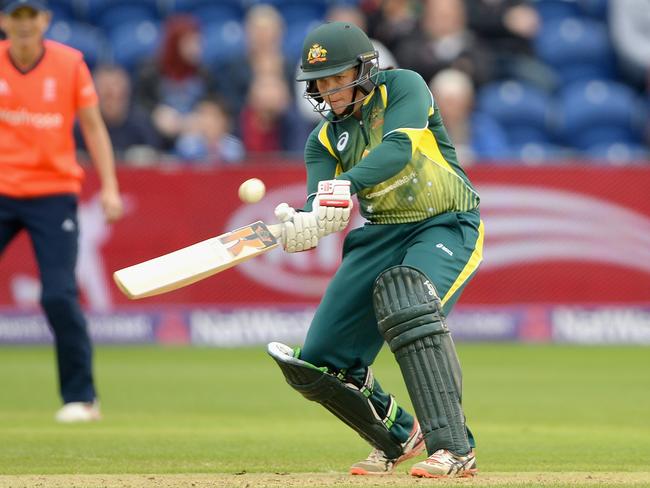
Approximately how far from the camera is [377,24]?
13719 mm

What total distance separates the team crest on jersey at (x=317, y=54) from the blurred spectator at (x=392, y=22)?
304 inches

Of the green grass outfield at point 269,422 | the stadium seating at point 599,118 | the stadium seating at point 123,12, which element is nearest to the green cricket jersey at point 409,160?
the green grass outfield at point 269,422

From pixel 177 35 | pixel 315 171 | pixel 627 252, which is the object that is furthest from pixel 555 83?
pixel 315 171

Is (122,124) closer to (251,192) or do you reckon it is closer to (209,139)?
(209,139)

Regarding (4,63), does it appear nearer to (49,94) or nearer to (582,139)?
(49,94)

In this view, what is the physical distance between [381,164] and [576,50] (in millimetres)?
9882

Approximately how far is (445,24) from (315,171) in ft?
25.2

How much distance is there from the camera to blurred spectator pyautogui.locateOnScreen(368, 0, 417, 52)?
13312 millimetres

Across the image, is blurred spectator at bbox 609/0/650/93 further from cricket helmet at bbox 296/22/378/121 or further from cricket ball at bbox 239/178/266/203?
cricket ball at bbox 239/178/266/203

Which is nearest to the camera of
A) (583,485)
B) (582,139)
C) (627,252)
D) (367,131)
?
(583,485)

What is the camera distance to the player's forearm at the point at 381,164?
17.7 feet

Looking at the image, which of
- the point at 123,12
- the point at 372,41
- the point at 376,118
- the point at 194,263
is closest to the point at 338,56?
the point at 376,118

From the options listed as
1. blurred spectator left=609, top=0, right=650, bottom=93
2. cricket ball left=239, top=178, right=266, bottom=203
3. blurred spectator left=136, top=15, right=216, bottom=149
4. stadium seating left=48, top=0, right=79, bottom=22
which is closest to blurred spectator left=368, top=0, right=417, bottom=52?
blurred spectator left=136, top=15, right=216, bottom=149

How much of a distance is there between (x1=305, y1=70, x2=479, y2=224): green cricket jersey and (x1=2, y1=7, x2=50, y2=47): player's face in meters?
2.57
